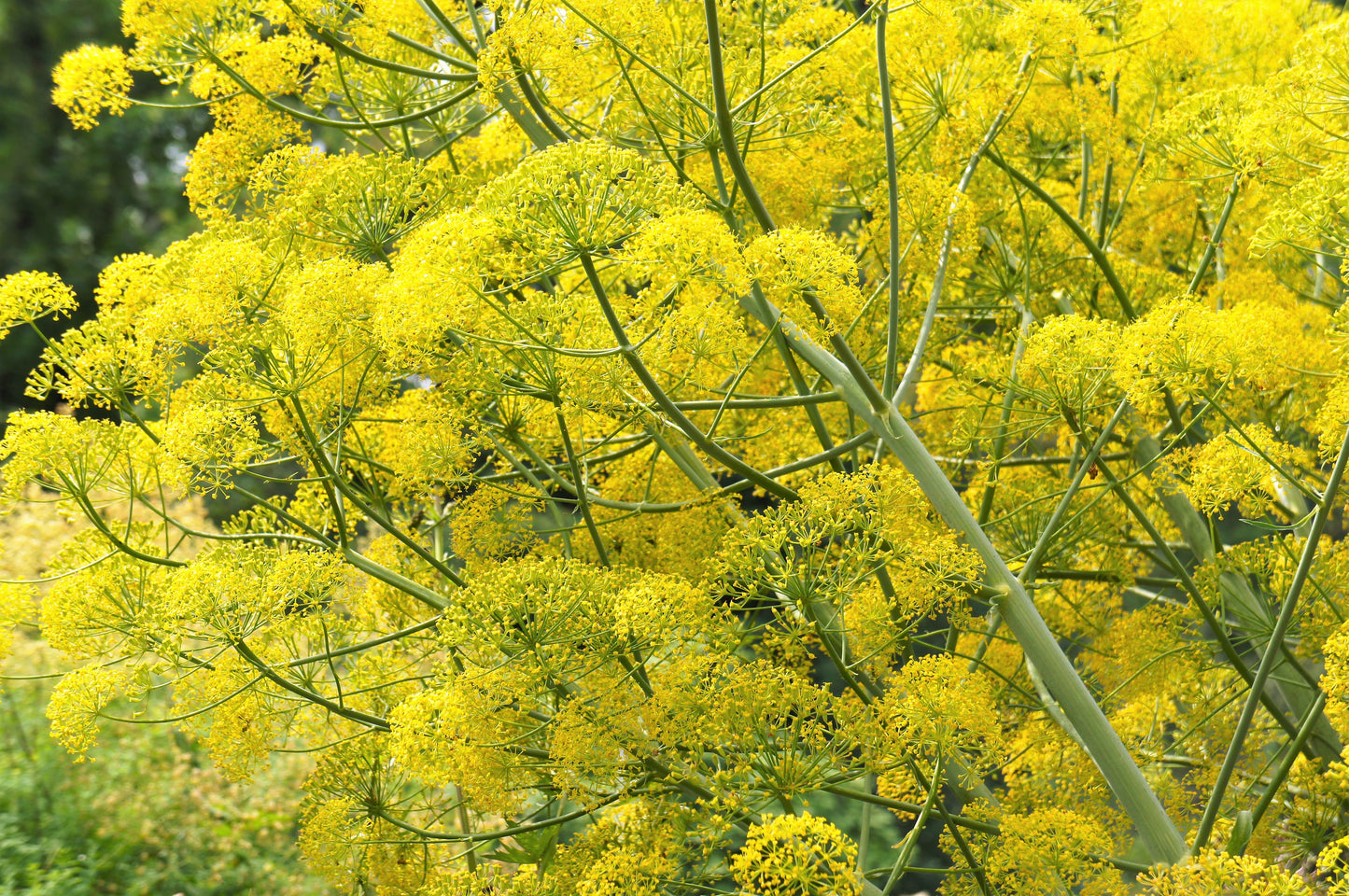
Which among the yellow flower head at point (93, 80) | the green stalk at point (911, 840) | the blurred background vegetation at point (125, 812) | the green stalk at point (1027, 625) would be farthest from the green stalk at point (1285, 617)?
the blurred background vegetation at point (125, 812)

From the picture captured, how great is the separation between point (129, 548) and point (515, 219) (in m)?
1.28

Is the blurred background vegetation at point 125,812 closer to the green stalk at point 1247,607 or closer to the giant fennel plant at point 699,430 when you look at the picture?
the giant fennel plant at point 699,430

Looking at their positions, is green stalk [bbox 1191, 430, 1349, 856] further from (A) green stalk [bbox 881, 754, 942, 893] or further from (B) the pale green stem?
(B) the pale green stem

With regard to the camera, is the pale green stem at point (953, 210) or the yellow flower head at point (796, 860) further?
the pale green stem at point (953, 210)

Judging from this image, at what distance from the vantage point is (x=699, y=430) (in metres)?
2.75

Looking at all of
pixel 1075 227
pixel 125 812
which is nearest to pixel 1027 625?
pixel 1075 227

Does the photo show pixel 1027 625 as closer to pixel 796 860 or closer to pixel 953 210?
pixel 796 860

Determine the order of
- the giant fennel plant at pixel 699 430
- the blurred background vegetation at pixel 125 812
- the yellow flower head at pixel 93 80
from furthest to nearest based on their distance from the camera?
the blurred background vegetation at pixel 125 812
the yellow flower head at pixel 93 80
the giant fennel plant at pixel 699 430

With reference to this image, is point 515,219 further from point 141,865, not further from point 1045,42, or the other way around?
point 141,865

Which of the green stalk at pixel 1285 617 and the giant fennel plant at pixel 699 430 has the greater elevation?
the giant fennel plant at pixel 699 430

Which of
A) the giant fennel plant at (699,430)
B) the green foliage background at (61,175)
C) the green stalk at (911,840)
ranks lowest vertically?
the green stalk at (911,840)

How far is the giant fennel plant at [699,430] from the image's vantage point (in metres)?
2.23

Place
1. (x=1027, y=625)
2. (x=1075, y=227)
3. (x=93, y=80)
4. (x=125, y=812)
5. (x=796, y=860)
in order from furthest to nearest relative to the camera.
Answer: (x=125, y=812) < (x=93, y=80) < (x=1075, y=227) < (x=1027, y=625) < (x=796, y=860)

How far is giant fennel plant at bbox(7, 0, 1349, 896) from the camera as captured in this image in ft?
7.32
